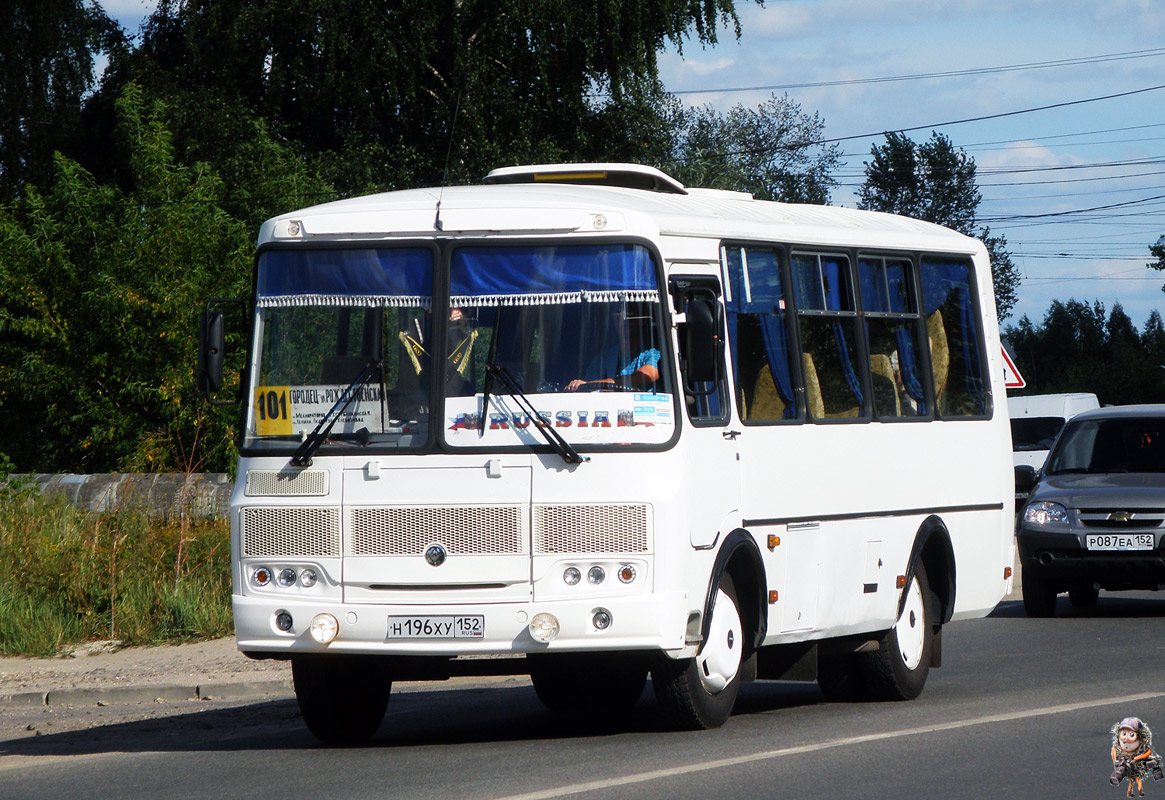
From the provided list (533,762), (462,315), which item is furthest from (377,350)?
(533,762)

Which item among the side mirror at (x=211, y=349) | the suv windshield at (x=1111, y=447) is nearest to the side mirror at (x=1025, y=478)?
the suv windshield at (x=1111, y=447)

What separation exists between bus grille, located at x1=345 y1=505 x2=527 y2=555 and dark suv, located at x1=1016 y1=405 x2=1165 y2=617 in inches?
357

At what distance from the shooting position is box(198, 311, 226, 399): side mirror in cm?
971

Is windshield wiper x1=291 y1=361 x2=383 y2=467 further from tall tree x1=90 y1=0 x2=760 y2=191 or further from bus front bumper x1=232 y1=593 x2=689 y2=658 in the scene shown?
tall tree x1=90 y1=0 x2=760 y2=191

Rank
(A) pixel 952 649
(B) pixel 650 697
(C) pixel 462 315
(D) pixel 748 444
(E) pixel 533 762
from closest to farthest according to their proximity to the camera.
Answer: (E) pixel 533 762
(C) pixel 462 315
(D) pixel 748 444
(B) pixel 650 697
(A) pixel 952 649

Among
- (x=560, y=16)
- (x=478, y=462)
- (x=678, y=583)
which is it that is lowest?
(x=678, y=583)

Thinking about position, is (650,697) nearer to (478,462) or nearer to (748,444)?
(748,444)

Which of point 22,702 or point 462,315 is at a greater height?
point 462,315

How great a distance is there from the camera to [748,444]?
9.96m

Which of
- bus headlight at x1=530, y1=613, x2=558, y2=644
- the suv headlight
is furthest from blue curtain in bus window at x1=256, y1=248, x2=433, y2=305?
the suv headlight

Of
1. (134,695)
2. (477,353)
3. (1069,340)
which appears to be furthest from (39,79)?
(1069,340)

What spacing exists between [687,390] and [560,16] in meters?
25.2

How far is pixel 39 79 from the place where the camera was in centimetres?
3475

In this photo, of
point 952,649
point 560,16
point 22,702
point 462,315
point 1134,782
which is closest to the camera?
point 1134,782
